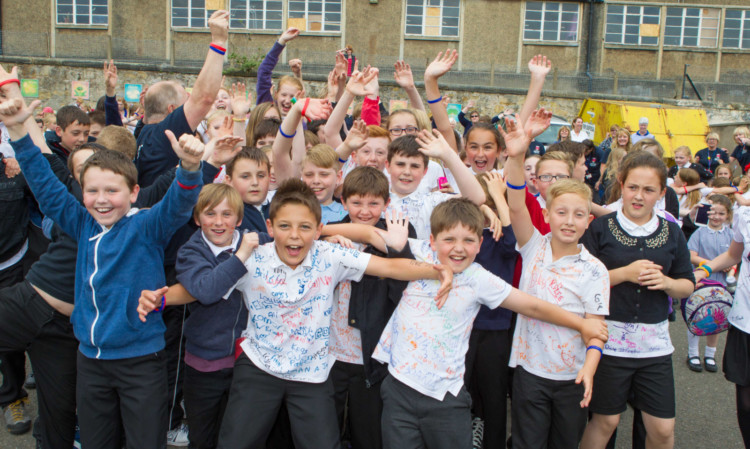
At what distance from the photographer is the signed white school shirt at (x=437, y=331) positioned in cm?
298

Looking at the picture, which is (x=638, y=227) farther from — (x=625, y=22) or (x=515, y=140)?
(x=625, y=22)

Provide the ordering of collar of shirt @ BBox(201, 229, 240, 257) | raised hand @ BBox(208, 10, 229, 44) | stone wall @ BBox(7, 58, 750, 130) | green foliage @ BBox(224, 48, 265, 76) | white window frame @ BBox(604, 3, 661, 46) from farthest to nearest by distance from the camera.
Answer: white window frame @ BBox(604, 3, 661, 46)
green foliage @ BBox(224, 48, 265, 76)
stone wall @ BBox(7, 58, 750, 130)
raised hand @ BBox(208, 10, 229, 44)
collar of shirt @ BBox(201, 229, 240, 257)

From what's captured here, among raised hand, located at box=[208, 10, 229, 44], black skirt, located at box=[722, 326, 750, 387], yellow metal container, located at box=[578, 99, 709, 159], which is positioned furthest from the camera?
yellow metal container, located at box=[578, 99, 709, 159]

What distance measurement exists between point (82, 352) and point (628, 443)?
3.69 metres

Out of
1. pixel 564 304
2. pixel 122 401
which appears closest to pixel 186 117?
pixel 122 401

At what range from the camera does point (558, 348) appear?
3176 millimetres

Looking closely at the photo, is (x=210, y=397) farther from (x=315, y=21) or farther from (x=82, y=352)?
(x=315, y=21)

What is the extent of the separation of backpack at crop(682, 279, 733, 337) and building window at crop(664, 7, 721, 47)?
78.8 ft

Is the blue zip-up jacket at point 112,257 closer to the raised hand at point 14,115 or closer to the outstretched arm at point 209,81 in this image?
the raised hand at point 14,115

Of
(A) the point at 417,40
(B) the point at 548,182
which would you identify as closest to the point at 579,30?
(A) the point at 417,40

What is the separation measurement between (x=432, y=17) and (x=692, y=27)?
36.3ft

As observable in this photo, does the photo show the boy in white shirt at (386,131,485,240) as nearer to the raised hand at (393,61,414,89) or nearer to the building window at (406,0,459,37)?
the raised hand at (393,61,414,89)

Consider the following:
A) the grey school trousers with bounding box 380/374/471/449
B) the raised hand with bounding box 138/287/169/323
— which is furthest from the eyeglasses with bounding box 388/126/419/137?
the raised hand with bounding box 138/287/169/323

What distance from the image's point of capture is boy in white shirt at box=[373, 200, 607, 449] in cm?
295
